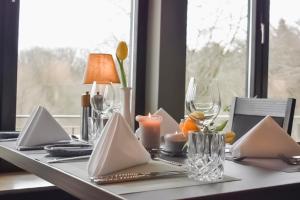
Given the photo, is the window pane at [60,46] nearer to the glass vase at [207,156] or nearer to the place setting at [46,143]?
the place setting at [46,143]

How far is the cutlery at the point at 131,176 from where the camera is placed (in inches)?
36.3

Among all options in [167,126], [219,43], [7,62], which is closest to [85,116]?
[167,126]

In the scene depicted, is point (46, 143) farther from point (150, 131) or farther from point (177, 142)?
point (177, 142)

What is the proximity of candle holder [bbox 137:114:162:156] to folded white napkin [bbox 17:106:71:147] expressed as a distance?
395 millimetres

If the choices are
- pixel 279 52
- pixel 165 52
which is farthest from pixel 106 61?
pixel 279 52

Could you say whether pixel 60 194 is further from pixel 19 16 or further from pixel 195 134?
pixel 195 134

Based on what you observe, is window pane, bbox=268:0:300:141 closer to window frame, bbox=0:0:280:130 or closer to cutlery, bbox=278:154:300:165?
window frame, bbox=0:0:280:130

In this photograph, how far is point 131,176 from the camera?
0.96m

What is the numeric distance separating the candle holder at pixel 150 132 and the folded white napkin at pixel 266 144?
27 centimetres

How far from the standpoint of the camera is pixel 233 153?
1.32 m

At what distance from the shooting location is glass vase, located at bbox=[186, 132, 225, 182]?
38.8 inches

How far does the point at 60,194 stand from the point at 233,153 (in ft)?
3.74

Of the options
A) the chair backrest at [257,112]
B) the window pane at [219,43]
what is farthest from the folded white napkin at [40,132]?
the window pane at [219,43]

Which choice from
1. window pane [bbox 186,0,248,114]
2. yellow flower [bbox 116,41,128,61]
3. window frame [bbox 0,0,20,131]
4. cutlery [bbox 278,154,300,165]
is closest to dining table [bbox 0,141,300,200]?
cutlery [bbox 278,154,300,165]
